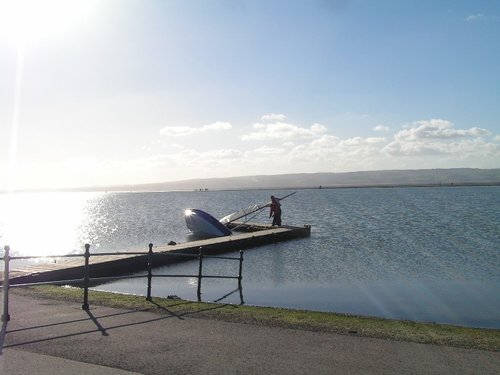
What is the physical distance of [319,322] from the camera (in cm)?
928

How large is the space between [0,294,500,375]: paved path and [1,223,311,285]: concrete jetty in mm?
4036

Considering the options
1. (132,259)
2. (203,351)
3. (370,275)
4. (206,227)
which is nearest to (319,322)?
(203,351)

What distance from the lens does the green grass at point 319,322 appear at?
320 inches

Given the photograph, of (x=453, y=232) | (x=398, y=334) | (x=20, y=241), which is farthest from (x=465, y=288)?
(x=20, y=241)

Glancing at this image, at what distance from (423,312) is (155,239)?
89.3 ft

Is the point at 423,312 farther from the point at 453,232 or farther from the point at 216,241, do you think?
the point at 453,232

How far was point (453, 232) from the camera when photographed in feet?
123

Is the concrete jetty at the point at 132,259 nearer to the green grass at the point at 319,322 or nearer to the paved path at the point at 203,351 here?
the green grass at the point at 319,322

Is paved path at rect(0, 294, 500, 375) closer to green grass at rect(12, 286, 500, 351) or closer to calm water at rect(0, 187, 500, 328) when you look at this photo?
green grass at rect(12, 286, 500, 351)

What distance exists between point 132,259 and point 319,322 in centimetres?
1433

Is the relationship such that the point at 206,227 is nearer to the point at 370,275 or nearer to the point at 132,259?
the point at 132,259

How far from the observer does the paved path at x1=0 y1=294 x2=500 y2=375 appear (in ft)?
21.5

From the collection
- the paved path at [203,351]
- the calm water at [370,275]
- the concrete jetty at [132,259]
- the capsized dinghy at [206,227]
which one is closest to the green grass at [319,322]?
the paved path at [203,351]

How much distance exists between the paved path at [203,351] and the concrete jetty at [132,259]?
4.04 m
